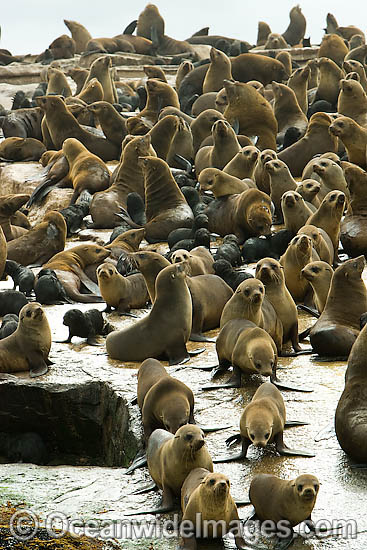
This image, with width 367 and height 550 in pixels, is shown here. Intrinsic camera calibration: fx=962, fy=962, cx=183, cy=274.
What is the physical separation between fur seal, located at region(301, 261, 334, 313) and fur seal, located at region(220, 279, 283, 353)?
66 centimetres

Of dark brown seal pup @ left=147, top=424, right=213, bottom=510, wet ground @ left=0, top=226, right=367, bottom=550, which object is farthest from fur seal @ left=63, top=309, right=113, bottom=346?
dark brown seal pup @ left=147, top=424, right=213, bottom=510

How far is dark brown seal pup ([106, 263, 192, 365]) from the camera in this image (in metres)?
6.64

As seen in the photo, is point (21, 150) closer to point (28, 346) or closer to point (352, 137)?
point (352, 137)

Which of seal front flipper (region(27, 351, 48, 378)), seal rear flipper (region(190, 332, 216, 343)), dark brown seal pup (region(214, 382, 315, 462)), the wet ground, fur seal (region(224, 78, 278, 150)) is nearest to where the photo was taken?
the wet ground

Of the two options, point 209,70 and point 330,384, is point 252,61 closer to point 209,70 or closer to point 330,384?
point 209,70

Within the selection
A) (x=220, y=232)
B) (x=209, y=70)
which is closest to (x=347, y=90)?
(x=220, y=232)

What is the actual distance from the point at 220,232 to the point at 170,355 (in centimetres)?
379

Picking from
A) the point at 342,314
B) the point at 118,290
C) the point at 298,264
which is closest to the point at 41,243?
the point at 118,290

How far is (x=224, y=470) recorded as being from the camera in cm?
462

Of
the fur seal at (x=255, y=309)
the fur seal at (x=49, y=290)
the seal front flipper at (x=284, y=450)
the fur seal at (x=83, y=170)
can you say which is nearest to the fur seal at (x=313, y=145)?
the fur seal at (x=83, y=170)

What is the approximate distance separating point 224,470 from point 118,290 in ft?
11.5

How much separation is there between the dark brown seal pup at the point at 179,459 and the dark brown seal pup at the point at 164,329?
212cm

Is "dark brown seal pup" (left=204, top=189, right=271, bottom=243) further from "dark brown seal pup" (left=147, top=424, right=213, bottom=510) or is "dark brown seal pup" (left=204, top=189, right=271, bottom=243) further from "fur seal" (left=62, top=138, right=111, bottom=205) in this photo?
"dark brown seal pup" (left=147, top=424, right=213, bottom=510)

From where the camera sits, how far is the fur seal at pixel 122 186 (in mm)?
11656
